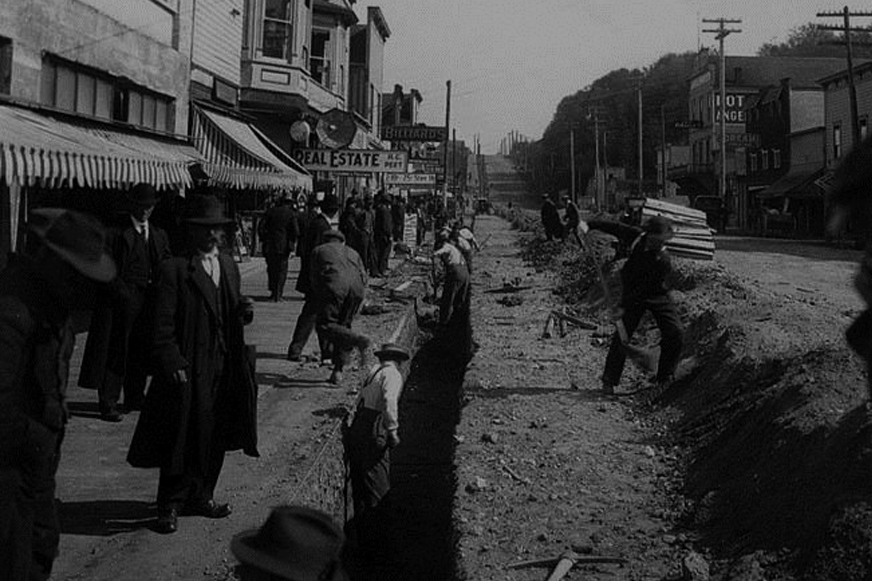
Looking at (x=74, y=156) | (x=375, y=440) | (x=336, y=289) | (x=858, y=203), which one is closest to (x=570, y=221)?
(x=336, y=289)

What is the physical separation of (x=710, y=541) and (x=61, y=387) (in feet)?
12.7

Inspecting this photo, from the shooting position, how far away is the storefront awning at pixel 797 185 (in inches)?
1770

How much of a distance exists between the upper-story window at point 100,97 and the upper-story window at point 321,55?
586 inches

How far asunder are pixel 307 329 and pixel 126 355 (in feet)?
10.3

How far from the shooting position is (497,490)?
702 centimetres

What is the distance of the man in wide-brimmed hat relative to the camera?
3.43 m

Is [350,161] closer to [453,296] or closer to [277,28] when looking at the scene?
[453,296]

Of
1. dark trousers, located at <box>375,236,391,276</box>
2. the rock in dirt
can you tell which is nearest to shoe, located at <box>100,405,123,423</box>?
the rock in dirt

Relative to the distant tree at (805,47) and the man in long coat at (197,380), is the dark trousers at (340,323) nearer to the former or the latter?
the man in long coat at (197,380)

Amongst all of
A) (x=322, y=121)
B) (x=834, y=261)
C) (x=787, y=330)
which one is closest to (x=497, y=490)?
(x=787, y=330)

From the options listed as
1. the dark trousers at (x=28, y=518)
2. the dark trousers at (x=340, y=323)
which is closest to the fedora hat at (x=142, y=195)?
the dark trousers at (x=340, y=323)

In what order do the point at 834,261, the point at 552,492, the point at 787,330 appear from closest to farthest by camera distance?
1. the point at 552,492
2. the point at 787,330
3. the point at 834,261

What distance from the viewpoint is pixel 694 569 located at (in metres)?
5.07

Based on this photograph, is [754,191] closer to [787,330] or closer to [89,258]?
[787,330]
